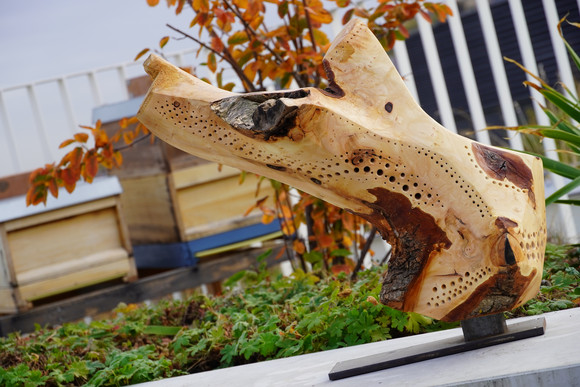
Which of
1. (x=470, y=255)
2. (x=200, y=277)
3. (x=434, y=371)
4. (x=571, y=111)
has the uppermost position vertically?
(x=571, y=111)

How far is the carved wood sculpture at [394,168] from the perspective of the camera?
3.92 feet

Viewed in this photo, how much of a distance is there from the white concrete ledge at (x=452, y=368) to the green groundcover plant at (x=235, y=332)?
4.5 inches

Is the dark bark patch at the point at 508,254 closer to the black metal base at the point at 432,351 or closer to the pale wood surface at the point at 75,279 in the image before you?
the black metal base at the point at 432,351

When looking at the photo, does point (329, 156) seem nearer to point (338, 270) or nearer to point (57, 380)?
point (57, 380)

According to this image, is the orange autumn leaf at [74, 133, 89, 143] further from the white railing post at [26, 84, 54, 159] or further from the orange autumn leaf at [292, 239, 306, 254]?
the white railing post at [26, 84, 54, 159]

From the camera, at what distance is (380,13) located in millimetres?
2455

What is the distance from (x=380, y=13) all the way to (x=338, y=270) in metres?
0.96

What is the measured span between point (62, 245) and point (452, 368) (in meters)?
2.58

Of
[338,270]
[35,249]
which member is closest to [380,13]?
[338,270]

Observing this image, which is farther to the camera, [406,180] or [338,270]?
[338,270]

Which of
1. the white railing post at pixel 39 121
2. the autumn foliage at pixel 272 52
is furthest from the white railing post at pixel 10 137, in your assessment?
the autumn foliage at pixel 272 52

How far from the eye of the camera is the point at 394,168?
1.23 metres

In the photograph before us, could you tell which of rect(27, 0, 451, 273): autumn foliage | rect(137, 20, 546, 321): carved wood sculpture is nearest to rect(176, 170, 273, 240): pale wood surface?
rect(27, 0, 451, 273): autumn foliage

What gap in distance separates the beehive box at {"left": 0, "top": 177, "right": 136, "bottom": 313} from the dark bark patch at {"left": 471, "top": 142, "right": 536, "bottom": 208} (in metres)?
2.38
